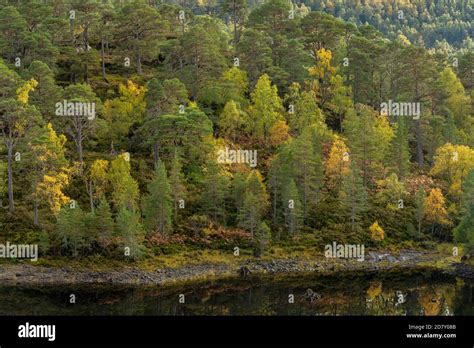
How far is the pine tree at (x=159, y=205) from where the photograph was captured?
6500cm

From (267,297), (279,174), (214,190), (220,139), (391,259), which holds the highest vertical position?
(220,139)

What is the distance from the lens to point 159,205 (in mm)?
65625

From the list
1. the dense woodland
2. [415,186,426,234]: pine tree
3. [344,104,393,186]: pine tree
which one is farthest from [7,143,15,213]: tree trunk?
[415,186,426,234]: pine tree

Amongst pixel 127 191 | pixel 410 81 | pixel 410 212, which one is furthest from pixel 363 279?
pixel 410 81

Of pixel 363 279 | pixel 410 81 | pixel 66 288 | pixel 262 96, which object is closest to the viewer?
pixel 66 288

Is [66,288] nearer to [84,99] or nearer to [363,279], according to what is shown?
[84,99]

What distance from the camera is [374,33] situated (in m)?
108

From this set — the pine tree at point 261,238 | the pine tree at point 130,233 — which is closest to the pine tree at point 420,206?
the pine tree at point 261,238

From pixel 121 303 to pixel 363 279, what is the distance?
930 inches
